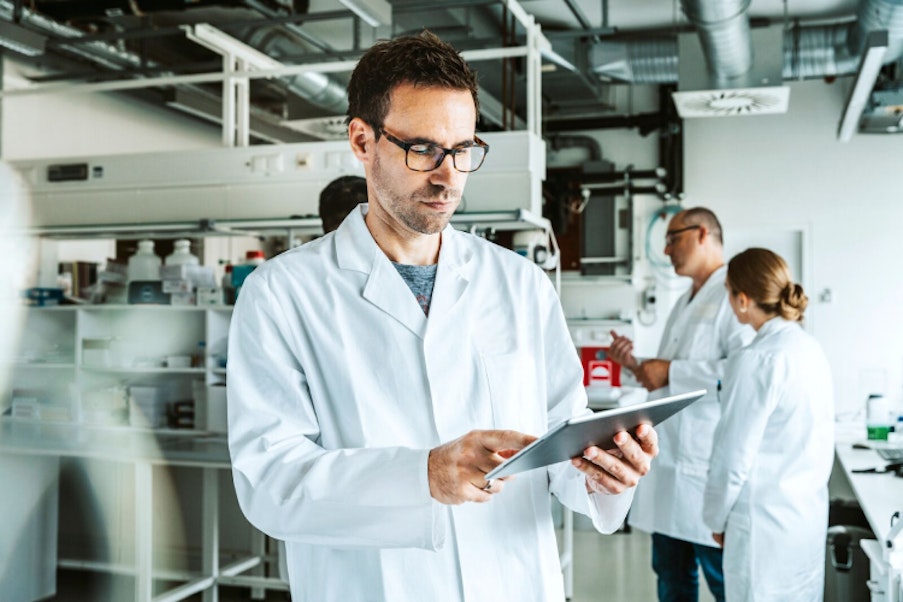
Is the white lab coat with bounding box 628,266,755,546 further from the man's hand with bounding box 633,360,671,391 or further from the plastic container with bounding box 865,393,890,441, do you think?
the plastic container with bounding box 865,393,890,441

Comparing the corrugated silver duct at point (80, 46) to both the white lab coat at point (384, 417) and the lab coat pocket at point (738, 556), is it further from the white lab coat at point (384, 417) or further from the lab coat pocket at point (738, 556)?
the lab coat pocket at point (738, 556)

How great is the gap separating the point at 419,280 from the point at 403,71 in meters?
0.35

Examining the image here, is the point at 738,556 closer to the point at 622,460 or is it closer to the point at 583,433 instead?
the point at 622,460

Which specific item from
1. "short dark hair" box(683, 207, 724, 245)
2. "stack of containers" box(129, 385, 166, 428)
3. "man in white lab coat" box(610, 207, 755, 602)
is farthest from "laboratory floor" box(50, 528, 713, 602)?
"short dark hair" box(683, 207, 724, 245)

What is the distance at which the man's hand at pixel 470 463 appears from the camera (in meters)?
1.05

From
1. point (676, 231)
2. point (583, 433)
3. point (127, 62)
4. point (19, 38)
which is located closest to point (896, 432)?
point (676, 231)

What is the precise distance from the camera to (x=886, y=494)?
10.1ft

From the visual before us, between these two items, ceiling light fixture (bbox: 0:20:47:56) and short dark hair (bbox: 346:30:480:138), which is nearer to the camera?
short dark hair (bbox: 346:30:480:138)

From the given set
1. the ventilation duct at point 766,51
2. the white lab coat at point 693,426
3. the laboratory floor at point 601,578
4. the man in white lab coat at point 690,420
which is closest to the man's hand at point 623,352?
the man in white lab coat at point 690,420

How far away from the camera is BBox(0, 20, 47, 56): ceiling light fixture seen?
3.86 metres

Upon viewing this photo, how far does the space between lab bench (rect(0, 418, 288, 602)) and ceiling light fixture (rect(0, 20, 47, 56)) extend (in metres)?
1.81

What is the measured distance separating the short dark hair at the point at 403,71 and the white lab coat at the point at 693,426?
2270 mm

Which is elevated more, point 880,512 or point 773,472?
point 773,472

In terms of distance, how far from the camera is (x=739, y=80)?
5438mm
